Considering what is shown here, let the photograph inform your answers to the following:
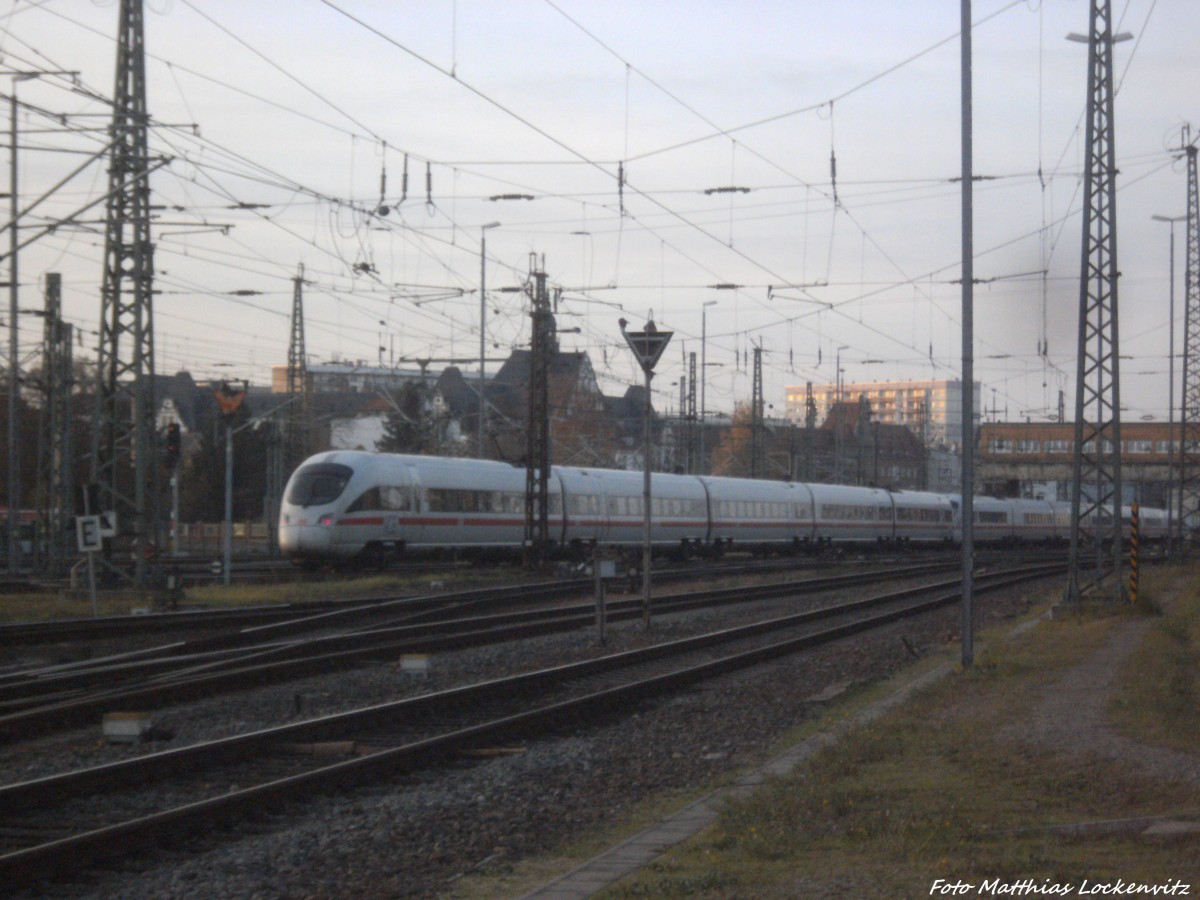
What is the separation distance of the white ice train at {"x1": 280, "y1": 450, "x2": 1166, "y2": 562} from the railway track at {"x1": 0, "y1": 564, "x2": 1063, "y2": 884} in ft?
63.4

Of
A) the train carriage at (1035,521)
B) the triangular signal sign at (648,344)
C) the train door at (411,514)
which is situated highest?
the triangular signal sign at (648,344)

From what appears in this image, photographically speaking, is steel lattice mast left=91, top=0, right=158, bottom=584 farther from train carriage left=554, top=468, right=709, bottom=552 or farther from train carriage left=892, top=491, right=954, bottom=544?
train carriage left=892, top=491, right=954, bottom=544

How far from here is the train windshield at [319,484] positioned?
1421 inches

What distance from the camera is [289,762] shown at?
1093 centimetres

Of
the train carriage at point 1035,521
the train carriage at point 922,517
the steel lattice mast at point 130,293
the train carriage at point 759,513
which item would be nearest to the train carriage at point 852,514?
the train carriage at point 922,517

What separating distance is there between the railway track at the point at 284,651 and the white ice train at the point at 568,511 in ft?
22.1

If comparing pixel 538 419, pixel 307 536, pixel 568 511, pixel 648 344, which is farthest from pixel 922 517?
pixel 648 344

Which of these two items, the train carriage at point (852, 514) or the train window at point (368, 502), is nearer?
the train window at point (368, 502)

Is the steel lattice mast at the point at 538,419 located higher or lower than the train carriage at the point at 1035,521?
higher

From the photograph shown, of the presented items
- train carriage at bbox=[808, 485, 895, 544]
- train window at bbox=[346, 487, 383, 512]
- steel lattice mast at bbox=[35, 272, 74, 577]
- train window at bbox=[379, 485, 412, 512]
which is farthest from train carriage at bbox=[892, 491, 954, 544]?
steel lattice mast at bbox=[35, 272, 74, 577]

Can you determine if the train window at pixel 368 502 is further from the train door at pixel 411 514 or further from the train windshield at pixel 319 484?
the train door at pixel 411 514

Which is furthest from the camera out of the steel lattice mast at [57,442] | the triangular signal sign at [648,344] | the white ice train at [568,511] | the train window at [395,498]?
the train window at [395,498]

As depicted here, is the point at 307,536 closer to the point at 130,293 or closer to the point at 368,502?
the point at 368,502

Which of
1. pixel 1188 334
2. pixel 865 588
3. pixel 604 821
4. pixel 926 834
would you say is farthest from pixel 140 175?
pixel 1188 334
